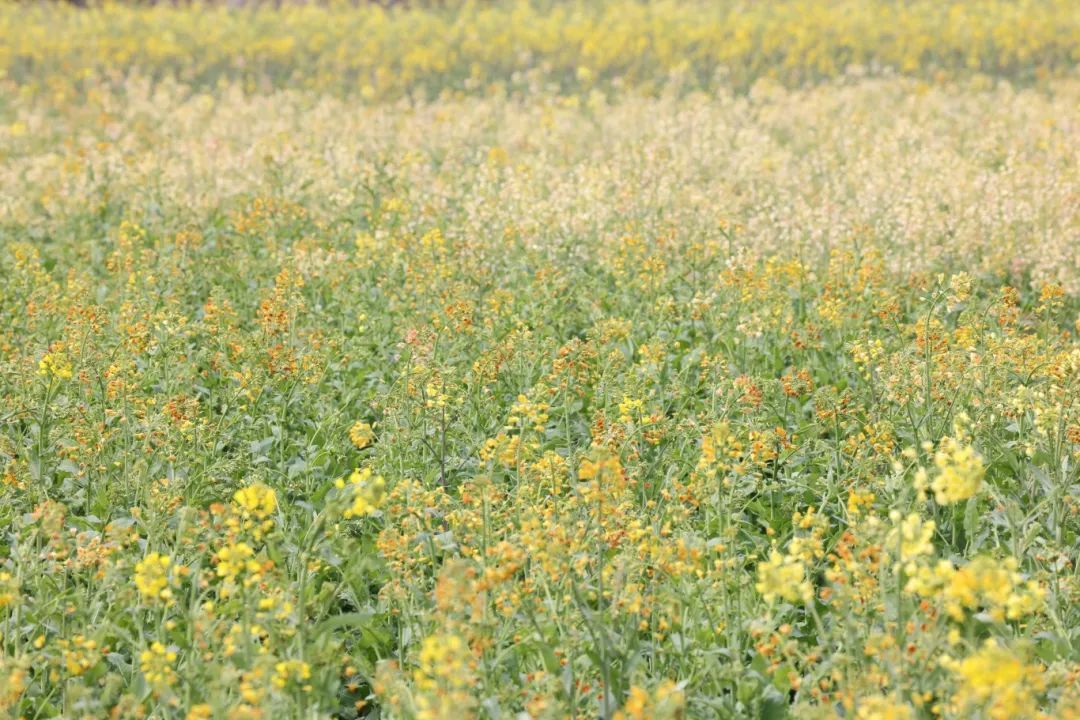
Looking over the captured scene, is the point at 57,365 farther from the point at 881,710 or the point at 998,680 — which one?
the point at 998,680

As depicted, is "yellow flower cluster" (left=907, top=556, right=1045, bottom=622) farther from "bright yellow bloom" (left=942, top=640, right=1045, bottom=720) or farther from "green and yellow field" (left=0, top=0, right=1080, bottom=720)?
"bright yellow bloom" (left=942, top=640, right=1045, bottom=720)

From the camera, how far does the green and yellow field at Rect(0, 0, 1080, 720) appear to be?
3637 millimetres

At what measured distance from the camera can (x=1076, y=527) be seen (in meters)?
4.99

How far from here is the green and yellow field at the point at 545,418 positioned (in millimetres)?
3637

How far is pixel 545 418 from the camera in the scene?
15.1 ft

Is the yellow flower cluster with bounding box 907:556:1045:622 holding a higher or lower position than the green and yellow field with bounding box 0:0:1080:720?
higher

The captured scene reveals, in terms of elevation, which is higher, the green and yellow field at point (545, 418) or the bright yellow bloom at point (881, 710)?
the bright yellow bloom at point (881, 710)

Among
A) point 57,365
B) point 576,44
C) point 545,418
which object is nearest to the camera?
point 545,418

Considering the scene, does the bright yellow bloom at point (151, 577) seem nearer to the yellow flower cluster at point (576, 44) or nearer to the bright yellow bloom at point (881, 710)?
the bright yellow bloom at point (881, 710)

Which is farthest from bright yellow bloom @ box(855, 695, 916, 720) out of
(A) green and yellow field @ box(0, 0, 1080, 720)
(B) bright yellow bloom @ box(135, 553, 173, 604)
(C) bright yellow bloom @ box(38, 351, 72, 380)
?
(C) bright yellow bloom @ box(38, 351, 72, 380)

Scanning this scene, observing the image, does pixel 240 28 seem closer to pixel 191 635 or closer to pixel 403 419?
pixel 403 419

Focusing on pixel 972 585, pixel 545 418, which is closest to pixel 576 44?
pixel 545 418

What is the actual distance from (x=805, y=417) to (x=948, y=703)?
251cm

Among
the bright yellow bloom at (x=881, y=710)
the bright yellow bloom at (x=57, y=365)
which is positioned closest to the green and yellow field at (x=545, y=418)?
the bright yellow bloom at (x=881, y=710)
